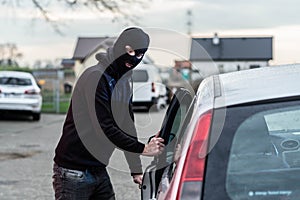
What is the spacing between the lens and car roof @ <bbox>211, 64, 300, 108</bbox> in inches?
→ 110

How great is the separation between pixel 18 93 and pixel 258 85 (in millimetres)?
19139

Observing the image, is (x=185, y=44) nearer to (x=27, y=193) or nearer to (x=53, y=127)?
(x=27, y=193)

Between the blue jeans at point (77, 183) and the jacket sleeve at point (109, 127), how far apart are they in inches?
14.7

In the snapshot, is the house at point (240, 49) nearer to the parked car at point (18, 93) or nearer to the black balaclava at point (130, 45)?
the parked car at point (18, 93)

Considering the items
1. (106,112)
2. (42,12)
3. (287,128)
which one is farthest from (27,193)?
(42,12)

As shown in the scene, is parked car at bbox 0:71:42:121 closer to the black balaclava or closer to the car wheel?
the car wheel

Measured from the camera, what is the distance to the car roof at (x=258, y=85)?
9.14ft

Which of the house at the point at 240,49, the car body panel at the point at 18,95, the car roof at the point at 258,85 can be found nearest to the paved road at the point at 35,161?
the car body panel at the point at 18,95

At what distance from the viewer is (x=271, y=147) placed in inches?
126

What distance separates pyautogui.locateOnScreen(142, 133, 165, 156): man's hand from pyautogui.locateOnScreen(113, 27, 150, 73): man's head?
0.56 metres

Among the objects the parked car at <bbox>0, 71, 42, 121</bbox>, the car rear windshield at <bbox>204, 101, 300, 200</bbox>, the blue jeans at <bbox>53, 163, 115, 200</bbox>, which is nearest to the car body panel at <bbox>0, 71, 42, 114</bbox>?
the parked car at <bbox>0, 71, 42, 121</bbox>

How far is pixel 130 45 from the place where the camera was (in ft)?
13.5

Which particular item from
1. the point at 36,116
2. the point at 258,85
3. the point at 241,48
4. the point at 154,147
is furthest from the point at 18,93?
the point at 241,48

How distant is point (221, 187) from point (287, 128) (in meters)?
0.98
